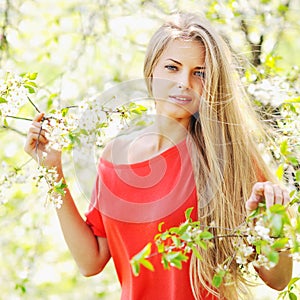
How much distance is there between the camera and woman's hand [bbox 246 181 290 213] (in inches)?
50.4

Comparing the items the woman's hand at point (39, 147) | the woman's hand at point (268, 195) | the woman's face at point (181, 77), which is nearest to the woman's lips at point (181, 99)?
the woman's face at point (181, 77)

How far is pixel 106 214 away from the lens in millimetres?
1826

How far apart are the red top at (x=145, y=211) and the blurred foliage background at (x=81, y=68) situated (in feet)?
0.27

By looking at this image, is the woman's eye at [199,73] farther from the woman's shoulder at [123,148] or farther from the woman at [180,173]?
the woman's shoulder at [123,148]

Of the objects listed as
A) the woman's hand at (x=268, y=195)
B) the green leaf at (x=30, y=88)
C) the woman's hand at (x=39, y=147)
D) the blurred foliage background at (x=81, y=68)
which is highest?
the green leaf at (x=30, y=88)

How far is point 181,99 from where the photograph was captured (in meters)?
1.68

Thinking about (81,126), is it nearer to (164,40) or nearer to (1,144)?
(164,40)

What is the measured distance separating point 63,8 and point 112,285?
1.47 metres

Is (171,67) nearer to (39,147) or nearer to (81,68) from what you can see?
(39,147)

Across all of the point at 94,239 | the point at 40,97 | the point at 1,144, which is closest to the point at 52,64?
the point at 1,144

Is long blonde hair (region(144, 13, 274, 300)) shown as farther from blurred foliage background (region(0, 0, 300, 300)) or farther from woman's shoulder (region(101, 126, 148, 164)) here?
woman's shoulder (region(101, 126, 148, 164))

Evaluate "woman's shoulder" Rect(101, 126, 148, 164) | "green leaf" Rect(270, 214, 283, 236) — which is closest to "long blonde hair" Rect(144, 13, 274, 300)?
"woman's shoulder" Rect(101, 126, 148, 164)

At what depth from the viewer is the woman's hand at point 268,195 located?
128cm

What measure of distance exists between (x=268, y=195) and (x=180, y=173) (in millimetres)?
533
